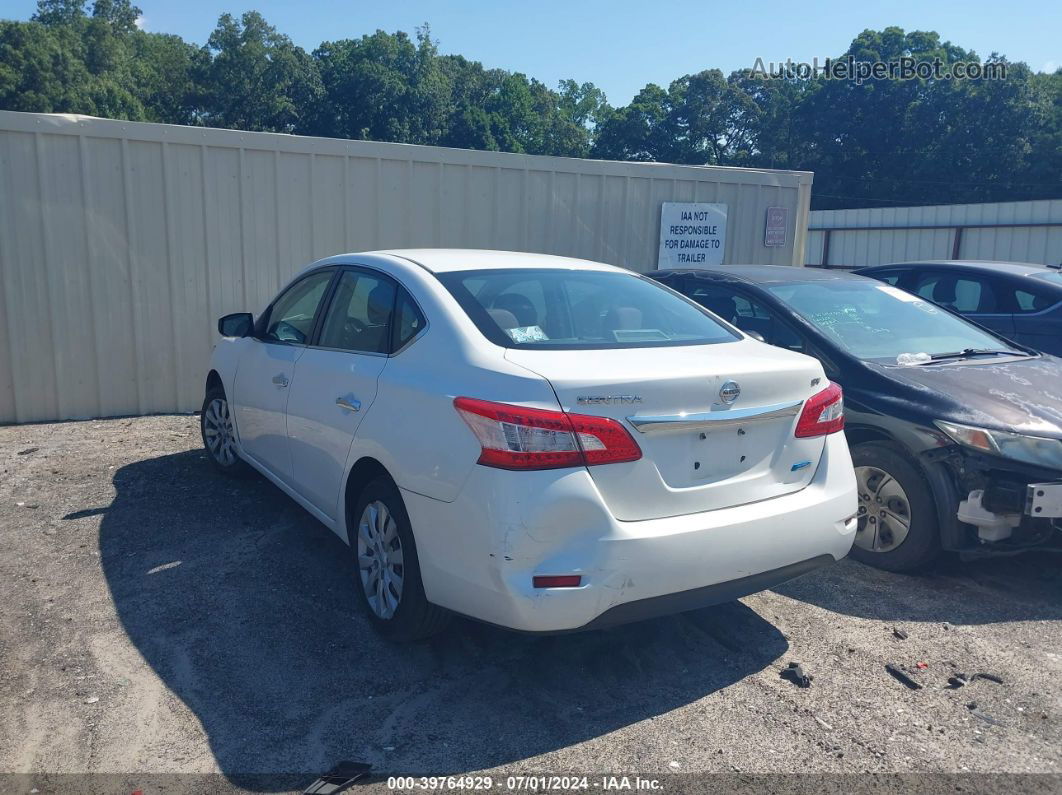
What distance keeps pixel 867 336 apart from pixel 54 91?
A: 54102 millimetres

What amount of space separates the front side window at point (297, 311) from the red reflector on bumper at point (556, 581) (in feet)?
7.43

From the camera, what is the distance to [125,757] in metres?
2.97

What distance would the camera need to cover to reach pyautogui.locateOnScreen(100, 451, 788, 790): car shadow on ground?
121 inches

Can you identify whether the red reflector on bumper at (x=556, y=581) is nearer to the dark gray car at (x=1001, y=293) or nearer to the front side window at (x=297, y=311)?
the front side window at (x=297, y=311)

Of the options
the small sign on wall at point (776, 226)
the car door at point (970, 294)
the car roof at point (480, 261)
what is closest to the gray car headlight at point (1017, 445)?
the car roof at point (480, 261)

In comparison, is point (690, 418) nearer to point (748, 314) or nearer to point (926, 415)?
point (926, 415)

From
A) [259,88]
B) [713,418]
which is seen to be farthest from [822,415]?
[259,88]

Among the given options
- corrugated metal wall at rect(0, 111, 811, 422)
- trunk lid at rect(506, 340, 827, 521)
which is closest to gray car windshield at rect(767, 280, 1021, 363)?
trunk lid at rect(506, 340, 827, 521)

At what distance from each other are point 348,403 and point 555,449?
1.32 meters

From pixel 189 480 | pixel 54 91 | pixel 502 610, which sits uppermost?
pixel 54 91

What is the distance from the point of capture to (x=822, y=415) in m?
3.67

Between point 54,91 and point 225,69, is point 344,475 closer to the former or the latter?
point 54,91

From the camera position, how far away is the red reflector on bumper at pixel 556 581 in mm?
2998

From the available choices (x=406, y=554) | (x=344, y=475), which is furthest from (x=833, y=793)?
(x=344, y=475)
